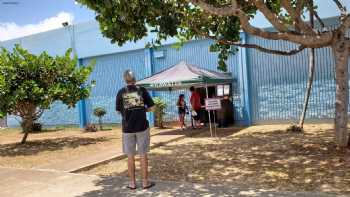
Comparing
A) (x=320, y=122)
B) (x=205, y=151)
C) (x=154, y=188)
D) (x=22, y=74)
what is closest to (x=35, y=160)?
(x=22, y=74)

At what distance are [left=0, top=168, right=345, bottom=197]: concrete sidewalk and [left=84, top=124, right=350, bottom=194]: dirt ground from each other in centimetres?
54

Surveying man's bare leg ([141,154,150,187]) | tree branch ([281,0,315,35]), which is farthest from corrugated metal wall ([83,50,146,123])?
man's bare leg ([141,154,150,187])

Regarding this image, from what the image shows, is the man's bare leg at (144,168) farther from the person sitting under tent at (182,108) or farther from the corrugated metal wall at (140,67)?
the corrugated metal wall at (140,67)

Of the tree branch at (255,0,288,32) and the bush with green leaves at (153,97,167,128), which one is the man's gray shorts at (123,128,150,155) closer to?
the tree branch at (255,0,288,32)

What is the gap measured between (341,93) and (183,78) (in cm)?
662

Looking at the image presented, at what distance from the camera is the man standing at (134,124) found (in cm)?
766

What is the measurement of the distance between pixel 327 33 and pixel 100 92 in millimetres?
14631

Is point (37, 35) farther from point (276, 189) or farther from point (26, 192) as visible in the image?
point (276, 189)

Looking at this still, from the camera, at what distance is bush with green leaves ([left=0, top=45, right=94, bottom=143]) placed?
14.1m

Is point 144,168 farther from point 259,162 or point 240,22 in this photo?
point 240,22

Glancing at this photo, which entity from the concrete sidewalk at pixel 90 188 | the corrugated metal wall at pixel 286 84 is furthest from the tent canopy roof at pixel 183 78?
the concrete sidewalk at pixel 90 188

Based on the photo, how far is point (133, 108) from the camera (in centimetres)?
767

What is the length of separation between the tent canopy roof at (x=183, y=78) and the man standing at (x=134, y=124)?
23.8 ft

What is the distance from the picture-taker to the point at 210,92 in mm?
18250
